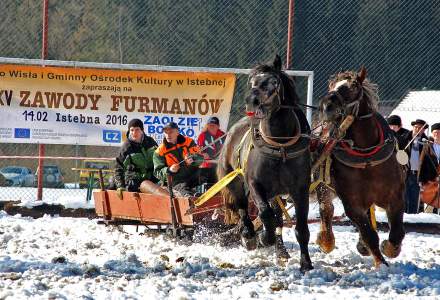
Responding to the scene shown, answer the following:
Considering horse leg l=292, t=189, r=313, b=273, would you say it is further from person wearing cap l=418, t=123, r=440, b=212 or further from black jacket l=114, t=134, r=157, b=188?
person wearing cap l=418, t=123, r=440, b=212

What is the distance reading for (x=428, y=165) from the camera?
1343cm

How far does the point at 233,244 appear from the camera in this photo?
33.8 feet

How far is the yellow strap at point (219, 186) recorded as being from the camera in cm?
957

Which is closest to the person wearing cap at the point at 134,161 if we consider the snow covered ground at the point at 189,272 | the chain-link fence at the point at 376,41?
the snow covered ground at the point at 189,272

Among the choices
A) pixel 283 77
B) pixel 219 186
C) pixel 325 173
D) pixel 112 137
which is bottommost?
pixel 219 186

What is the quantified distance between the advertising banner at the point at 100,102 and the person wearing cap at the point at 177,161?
2.65m

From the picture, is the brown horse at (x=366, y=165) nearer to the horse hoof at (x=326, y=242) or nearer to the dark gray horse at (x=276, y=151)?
the dark gray horse at (x=276, y=151)

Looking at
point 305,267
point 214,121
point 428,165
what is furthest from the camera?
point 214,121

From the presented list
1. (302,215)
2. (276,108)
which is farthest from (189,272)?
(276,108)

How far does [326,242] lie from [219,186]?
1228mm

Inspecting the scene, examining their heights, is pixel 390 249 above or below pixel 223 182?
below

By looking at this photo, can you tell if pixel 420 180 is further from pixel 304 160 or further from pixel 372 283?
pixel 372 283

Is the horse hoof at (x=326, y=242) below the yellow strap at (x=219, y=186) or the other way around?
below

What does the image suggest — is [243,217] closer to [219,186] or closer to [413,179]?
[219,186]
